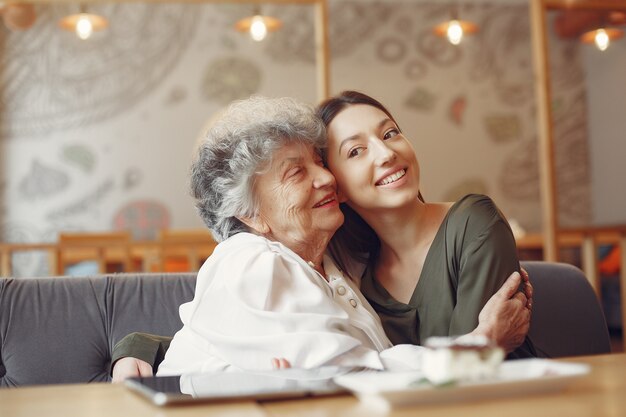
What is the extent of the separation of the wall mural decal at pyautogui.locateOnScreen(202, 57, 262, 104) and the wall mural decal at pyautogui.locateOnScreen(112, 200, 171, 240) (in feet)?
3.84

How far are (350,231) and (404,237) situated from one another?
17cm

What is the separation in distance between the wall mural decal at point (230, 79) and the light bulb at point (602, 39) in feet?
10.9

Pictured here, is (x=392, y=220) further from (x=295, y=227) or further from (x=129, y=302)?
(x=129, y=302)

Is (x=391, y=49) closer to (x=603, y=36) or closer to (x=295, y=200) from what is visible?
(x=603, y=36)

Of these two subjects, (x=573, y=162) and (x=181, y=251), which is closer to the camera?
(x=181, y=251)

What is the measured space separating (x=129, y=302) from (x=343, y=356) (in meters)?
0.97

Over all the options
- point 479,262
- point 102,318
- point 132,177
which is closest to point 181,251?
point 132,177

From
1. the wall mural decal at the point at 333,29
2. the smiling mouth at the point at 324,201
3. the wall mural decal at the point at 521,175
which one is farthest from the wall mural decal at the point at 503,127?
the smiling mouth at the point at 324,201

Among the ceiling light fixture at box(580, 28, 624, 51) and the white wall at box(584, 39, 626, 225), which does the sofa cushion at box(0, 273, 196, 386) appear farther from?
the white wall at box(584, 39, 626, 225)

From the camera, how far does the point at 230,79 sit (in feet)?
24.5

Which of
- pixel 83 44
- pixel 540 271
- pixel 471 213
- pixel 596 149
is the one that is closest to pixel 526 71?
pixel 596 149

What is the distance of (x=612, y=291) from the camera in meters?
5.82

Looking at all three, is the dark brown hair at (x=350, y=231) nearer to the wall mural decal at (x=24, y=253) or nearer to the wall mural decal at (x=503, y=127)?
the wall mural decal at (x=24, y=253)

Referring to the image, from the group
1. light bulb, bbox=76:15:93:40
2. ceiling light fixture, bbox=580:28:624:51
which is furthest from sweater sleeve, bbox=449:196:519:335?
light bulb, bbox=76:15:93:40
